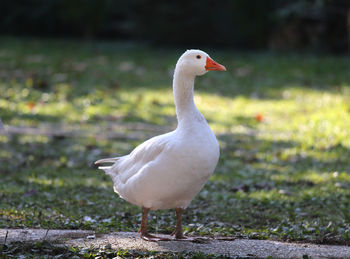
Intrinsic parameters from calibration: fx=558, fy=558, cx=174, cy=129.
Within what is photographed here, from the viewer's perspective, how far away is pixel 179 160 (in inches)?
154

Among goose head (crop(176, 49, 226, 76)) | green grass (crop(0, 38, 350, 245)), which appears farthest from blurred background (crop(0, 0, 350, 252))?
goose head (crop(176, 49, 226, 76))

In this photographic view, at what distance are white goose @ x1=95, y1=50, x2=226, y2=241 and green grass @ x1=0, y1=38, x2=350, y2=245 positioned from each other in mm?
638

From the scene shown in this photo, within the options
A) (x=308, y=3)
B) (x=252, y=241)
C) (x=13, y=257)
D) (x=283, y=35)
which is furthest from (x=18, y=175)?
(x=283, y=35)

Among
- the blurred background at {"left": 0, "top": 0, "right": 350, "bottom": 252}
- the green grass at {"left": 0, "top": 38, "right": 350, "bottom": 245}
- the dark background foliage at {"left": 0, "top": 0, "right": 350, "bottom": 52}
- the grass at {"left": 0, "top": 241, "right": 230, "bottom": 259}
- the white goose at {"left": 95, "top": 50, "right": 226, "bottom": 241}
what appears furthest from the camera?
the dark background foliage at {"left": 0, "top": 0, "right": 350, "bottom": 52}

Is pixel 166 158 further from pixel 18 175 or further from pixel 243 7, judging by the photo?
pixel 243 7

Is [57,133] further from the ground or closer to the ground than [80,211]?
further from the ground

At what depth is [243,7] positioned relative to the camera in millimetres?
17672

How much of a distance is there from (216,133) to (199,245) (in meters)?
4.73

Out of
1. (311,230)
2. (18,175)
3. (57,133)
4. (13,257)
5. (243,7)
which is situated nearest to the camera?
(13,257)

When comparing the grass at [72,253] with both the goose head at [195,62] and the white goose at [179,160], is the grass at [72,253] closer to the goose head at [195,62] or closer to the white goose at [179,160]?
the white goose at [179,160]

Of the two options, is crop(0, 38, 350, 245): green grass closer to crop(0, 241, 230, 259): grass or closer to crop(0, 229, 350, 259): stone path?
crop(0, 229, 350, 259): stone path

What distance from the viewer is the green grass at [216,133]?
5211 millimetres

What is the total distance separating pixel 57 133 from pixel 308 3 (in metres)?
9.80

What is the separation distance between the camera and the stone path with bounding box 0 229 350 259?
382 cm
